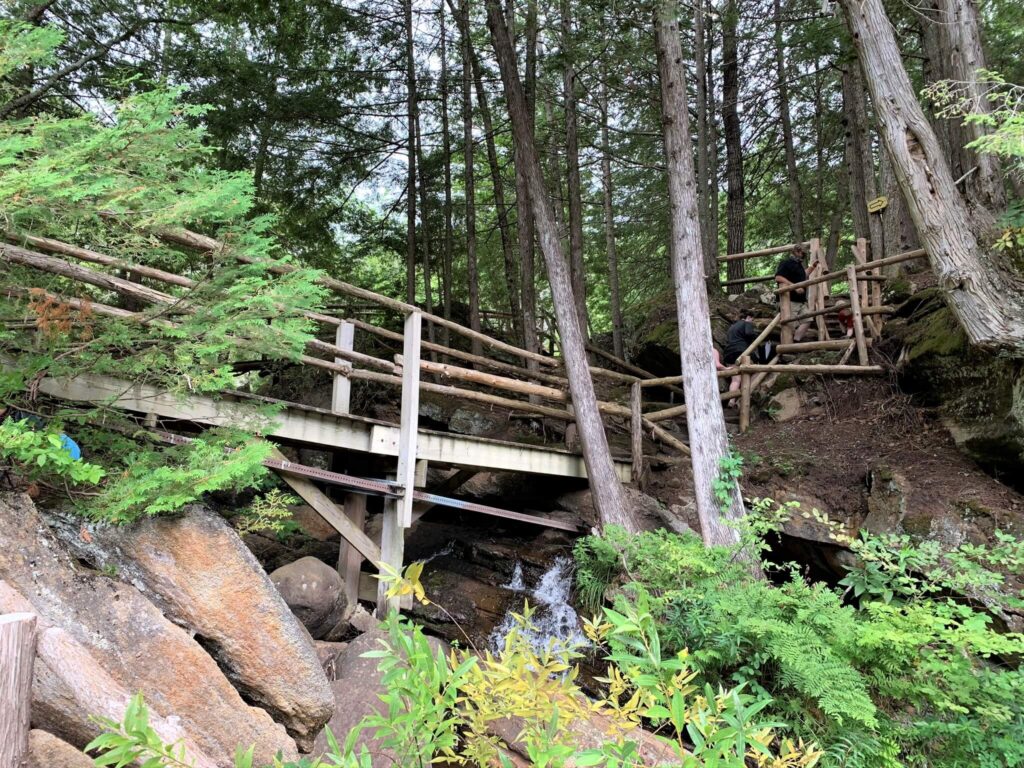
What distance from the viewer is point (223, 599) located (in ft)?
11.0

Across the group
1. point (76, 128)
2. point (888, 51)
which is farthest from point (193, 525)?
point (888, 51)

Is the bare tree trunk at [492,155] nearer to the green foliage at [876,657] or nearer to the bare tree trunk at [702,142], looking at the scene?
the bare tree trunk at [702,142]

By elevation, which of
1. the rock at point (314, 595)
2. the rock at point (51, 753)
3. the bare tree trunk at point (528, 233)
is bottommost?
the rock at point (314, 595)

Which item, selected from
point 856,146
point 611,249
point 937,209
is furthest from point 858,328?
point 611,249

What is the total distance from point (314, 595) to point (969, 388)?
23.0ft

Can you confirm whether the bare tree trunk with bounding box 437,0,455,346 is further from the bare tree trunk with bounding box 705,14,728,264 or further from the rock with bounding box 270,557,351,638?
the rock with bounding box 270,557,351,638

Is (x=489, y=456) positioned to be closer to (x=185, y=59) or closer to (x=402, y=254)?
(x=185, y=59)

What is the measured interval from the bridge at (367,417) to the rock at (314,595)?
0.43 metres

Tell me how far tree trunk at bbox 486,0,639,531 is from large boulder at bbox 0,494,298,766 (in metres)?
4.18

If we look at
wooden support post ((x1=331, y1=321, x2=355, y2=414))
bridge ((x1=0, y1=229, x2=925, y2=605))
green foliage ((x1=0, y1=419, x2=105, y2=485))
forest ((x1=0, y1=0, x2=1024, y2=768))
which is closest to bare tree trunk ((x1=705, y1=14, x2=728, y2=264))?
forest ((x1=0, y1=0, x2=1024, y2=768))

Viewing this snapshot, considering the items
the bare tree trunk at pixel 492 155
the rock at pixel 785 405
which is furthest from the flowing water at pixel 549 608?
the bare tree trunk at pixel 492 155

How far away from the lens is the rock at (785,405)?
8.32 metres

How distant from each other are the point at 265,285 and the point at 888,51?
653cm

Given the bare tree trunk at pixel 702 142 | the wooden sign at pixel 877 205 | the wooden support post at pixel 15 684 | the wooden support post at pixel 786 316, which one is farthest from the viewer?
the bare tree trunk at pixel 702 142
